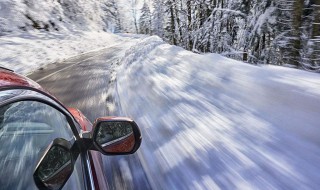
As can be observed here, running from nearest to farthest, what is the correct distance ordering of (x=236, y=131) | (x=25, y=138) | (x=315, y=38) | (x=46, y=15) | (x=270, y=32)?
(x=25, y=138) < (x=236, y=131) < (x=315, y=38) < (x=270, y=32) < (x=46, y=15)

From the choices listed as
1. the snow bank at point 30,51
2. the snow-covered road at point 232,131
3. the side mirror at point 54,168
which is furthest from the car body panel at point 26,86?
the snow bank at point 30,51

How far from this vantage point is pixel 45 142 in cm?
178

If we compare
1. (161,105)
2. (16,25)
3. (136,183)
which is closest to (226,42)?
(161,105)

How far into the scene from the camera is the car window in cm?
133

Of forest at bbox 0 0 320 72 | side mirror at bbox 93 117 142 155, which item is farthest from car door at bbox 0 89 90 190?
forest at bbox 0 0 320 72

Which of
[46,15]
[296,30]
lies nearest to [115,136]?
[296,30]

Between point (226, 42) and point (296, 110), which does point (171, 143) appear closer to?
point (296, 110)

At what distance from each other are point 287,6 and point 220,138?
6919 millimetres

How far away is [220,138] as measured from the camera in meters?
3.85

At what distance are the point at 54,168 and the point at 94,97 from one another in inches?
244

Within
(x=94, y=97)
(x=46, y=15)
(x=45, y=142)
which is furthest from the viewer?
(x=46, y=15)

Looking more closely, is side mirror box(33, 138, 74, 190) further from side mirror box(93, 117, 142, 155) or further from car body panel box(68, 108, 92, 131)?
car body panel box(68, 108, 92, 131)

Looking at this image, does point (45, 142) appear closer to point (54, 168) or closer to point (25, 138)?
point (25, 138)

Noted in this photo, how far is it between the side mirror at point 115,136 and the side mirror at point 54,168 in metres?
0.31
